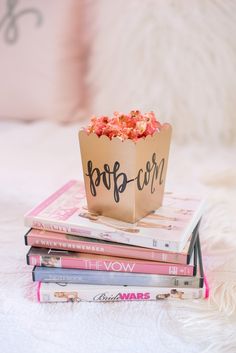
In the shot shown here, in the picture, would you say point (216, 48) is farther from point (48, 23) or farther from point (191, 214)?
point (191, 214)

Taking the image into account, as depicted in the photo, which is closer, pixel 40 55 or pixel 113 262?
pixel 113 262

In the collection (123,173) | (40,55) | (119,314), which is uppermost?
(40,55)

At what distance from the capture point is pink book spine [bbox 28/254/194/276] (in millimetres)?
534

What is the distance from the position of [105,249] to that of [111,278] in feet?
0.13

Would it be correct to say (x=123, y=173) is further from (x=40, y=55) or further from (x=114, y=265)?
(x=40, y=55)

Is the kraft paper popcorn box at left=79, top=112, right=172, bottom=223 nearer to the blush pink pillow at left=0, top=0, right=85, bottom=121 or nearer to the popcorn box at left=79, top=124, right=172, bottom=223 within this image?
the popcorn box at left=79, top=124, right=172, bottom=223

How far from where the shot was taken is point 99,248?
55 cm

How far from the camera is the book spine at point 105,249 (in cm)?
53

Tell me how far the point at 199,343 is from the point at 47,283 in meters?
0.21

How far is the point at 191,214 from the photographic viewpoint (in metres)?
0.60

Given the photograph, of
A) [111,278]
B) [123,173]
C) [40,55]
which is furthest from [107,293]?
[40,55]

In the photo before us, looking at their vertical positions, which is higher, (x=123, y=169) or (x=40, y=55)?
(x=40, y=55)

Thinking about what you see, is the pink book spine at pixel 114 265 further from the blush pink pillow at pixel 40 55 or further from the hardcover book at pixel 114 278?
the blush pink pillow at pixel 40 55

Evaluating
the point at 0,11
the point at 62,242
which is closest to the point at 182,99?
the point at 0,11
